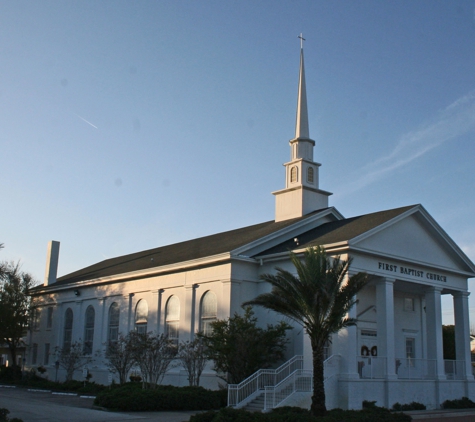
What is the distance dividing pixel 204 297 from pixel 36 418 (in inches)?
525

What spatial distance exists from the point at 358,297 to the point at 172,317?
414 inches

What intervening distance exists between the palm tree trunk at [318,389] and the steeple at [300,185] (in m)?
15.4

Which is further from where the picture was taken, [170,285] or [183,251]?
[183,251]

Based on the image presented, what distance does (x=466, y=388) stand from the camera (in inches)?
1244

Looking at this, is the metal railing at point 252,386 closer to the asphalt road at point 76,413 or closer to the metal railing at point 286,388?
the metal railing at point 286,388

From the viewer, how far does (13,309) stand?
44.0 meters

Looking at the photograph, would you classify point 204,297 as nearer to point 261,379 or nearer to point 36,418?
point 261,379

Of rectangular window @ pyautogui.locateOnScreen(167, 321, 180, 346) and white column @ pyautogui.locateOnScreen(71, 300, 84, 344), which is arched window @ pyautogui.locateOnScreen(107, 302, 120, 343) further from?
rectangular window @ pyautogui.locateOnScreen(167, 321, 180, 346)

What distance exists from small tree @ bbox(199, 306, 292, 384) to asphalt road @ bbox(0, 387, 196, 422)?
10.9ft

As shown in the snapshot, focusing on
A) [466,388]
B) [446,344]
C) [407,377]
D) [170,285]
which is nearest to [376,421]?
[407,377]

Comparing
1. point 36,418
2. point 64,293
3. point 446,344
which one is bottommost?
point 36,418

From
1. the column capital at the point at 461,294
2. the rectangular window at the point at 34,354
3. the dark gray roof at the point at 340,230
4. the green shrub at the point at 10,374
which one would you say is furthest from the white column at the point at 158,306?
the rectangular window at the point at 34,354

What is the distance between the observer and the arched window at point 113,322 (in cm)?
3928

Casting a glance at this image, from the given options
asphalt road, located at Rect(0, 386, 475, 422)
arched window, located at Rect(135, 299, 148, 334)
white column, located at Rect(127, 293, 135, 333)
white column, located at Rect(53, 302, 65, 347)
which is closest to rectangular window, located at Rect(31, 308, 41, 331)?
white column, located at Rect(53, 302, 65, 347)
